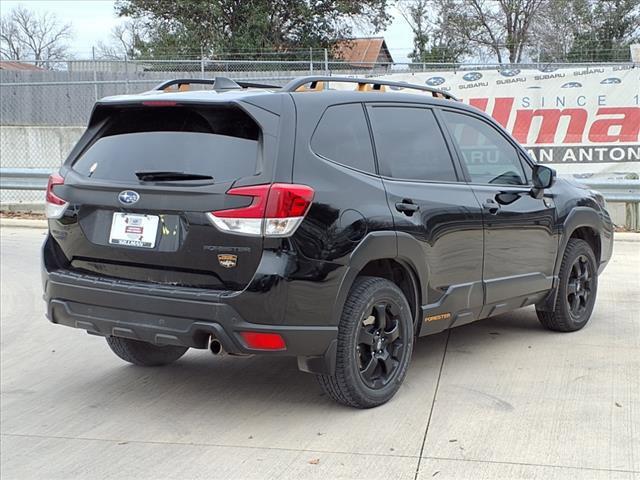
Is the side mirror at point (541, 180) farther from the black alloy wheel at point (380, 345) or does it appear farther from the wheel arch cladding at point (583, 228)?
the black alloy wheel at point (380, 345)

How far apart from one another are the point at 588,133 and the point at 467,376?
9116 millimetres

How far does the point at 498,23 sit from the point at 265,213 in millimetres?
42008

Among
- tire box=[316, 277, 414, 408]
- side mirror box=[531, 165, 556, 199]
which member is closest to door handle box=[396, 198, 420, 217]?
tire box=[316, 277, 414, 408]

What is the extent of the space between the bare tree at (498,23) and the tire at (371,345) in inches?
1503

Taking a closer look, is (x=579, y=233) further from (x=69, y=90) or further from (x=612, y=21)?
(x=612, y=21)

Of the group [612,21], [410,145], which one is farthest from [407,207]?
[612,21]

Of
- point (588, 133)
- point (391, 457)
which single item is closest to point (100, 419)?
point (391, 457)

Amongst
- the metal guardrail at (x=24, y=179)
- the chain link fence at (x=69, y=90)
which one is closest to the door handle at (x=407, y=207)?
the metal guardrail at (x=24, y=179)

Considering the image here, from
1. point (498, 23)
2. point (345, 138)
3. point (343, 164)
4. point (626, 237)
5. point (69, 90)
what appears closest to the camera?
point (343, 164)

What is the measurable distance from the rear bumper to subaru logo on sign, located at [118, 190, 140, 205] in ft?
1.41

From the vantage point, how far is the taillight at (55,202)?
14.8 ft

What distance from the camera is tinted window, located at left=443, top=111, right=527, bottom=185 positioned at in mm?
5270

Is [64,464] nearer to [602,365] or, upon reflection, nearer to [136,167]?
[136,167]

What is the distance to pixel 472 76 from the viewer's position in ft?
45.6
